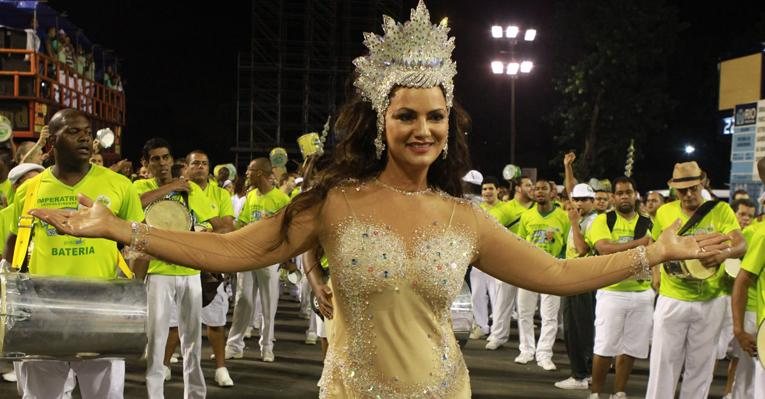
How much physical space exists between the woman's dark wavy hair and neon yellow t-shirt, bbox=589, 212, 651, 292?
16.5ft

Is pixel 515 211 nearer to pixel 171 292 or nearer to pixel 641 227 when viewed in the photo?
pixel 641 227

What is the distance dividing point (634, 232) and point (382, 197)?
5.58 m

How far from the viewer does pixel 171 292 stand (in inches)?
292

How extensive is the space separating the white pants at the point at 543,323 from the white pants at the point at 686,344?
2.99 metres

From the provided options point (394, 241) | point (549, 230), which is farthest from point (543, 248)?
point (394, 241)

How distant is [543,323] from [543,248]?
0.91 meters

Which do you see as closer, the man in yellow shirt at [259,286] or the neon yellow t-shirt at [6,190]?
the neon yellow t-shirt at [6,190]

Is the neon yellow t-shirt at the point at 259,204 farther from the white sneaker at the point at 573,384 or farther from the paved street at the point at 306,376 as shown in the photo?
the white sneaker at the point at 573,384

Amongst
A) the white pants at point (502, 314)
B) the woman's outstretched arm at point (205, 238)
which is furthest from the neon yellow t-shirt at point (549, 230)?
the woman's outstretched arm at point (205, 238)

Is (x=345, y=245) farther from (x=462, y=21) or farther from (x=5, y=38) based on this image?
(x=462, y=21)

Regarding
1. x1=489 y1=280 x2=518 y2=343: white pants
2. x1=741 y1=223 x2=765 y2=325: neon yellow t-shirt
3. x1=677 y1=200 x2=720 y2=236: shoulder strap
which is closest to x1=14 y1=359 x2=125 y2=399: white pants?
x1=741 y1=223 x2=765 y2=325: neon yellow t-shirt

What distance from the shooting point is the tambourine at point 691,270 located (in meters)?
6.46

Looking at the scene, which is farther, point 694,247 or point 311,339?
point 311,339

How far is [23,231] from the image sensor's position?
5.04 meters
